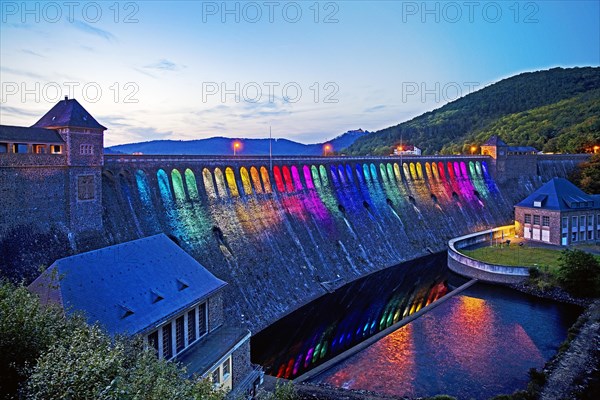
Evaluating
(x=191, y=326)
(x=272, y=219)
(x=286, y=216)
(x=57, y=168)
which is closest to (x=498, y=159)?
(x=286, y=216)

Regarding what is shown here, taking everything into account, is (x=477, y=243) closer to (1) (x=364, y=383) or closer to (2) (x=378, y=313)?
(2) (x=378, y=313)

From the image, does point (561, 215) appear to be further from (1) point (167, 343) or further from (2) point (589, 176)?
(1) point (167, 343)

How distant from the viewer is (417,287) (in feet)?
145

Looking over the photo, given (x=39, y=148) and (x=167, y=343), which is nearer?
(x=167, y=343)

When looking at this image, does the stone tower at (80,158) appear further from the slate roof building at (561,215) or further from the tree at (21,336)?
the slate roof building at (561,215)

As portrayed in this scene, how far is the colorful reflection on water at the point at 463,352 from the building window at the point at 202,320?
795 centimetres

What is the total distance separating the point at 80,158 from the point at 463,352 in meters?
27.8

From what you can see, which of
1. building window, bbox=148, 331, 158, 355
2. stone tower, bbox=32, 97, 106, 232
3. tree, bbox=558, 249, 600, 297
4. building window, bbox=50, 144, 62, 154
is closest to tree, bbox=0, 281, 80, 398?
building window, bbox=148, 331, 158, 355

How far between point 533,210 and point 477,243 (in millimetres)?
7900

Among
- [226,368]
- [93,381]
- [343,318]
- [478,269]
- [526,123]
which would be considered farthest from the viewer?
[526,123]

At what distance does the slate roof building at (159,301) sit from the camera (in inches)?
712

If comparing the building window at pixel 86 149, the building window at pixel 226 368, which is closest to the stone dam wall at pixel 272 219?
the building window at pixel 86 149

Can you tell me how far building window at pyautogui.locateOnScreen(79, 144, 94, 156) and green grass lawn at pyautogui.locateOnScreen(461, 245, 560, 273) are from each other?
132 ft

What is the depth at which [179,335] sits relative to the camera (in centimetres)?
2106
